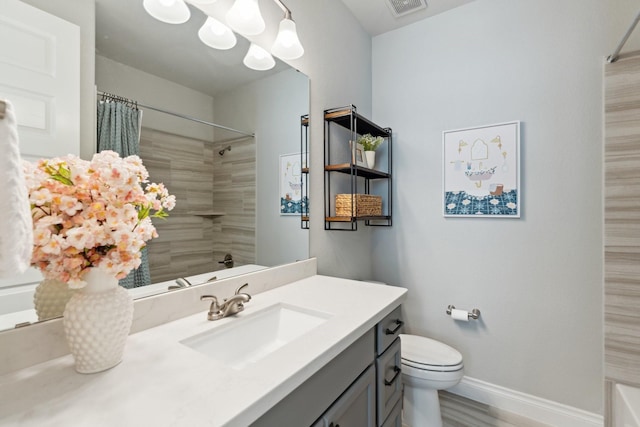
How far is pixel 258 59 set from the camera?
1351 mm

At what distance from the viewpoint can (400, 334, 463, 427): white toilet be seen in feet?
4.92

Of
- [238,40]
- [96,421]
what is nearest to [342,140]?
[238,40]

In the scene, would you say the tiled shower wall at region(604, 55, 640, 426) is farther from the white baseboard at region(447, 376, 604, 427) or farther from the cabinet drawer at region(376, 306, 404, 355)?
the cabinet drawer at region(376, 306, 404, 355)

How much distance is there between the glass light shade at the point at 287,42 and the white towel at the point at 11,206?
1.20 m

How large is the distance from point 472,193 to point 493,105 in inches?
Answer: 22.6

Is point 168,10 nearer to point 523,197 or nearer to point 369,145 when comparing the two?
point 369,145

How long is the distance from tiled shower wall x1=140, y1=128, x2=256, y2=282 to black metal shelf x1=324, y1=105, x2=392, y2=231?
1.96ft

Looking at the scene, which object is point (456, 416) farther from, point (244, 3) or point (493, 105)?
point (244, 3)

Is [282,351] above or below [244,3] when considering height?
below

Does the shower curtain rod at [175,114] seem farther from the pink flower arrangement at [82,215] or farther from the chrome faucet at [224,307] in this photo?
the chrome faucet at [224,307]

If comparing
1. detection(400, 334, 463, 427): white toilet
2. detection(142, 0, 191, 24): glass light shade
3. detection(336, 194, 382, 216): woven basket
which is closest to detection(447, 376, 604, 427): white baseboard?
detection(400, 334, 463, 427): white toilet

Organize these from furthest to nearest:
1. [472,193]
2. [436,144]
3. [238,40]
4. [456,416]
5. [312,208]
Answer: [436,144] → [472,193] → [456,416] → [312,208] → [238,40]

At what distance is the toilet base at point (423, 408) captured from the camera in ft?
5.11

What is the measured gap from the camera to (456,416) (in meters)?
1.76
